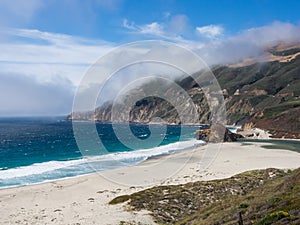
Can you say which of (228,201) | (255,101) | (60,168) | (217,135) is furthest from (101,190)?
(255,101)

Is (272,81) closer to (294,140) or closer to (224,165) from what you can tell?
(294,140)

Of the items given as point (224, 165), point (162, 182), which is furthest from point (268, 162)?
point (162, 182)

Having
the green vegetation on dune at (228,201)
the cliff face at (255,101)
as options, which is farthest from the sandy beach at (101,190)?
the cliff face at (255,101)

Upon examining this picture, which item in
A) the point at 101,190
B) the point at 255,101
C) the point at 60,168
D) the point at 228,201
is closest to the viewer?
the point at 228,201

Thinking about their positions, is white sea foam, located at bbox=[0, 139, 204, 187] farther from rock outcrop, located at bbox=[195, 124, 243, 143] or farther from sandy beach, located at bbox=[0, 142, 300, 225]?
rock outcrop, located at bbox=[195, 124, 243, 143]

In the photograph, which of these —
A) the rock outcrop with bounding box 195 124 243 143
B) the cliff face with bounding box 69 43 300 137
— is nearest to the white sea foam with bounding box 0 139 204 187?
the rock outcrop with bounding box 195 124 243 143

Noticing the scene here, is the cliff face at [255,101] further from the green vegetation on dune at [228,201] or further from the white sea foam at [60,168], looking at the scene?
the green vegetation on dune at [228,201]

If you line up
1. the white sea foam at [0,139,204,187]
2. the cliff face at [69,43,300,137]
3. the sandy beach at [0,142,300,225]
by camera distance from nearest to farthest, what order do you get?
1. the sandy beach at [0,142,300,225]
2. the white sea foam at [0,139,204,187]
3. the cliff face at [69,43,300,137]

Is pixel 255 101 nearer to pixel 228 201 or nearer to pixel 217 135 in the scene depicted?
pixel 217 135
